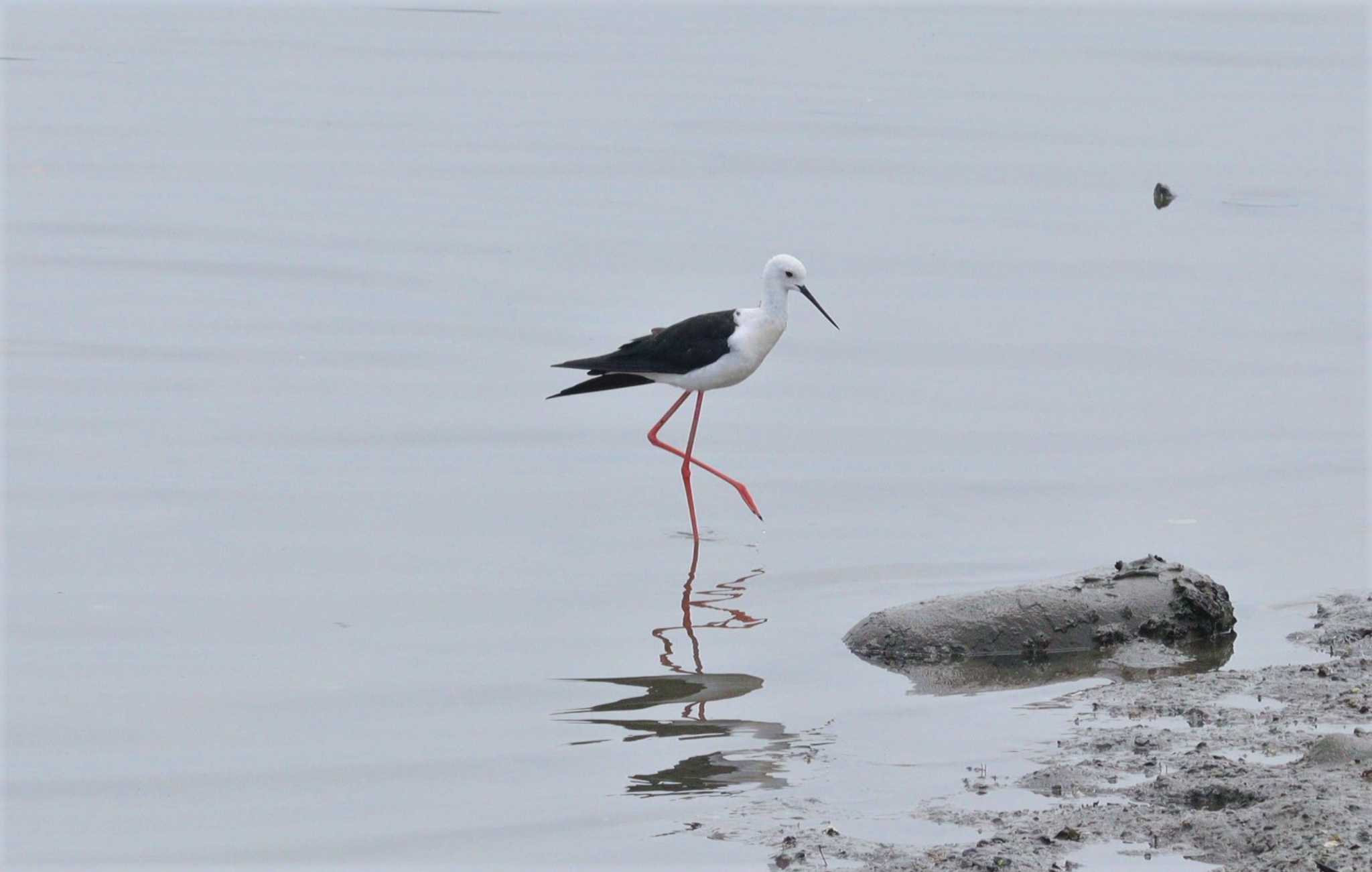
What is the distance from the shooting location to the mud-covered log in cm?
724

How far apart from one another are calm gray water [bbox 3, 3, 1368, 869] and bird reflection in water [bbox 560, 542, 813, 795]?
0.02m

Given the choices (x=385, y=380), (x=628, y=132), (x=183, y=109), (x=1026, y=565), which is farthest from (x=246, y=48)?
(x=1026, y=565)

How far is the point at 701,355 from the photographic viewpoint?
30.2 feet

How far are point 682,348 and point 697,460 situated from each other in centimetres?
60

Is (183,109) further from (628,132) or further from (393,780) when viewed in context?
(393,780)

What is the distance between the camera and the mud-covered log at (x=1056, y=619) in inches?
285

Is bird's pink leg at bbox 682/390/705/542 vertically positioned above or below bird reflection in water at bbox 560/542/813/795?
above

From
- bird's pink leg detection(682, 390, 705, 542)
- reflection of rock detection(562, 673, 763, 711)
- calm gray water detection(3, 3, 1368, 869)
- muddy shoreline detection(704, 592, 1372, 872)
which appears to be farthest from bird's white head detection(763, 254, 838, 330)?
muddy shoreline detection(704, 592, 1372, 872)

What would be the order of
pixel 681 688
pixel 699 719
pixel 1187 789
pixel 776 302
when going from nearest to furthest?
1. pixel 1187 789
2. pixel 699 719
3. pixel 681 688
4. pixel 776 302

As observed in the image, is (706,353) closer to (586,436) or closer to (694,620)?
(586,436)

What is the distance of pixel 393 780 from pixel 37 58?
1768 cm

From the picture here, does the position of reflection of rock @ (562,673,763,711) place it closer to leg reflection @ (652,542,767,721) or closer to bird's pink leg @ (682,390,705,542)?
leg reflection @ (652,542,767,721)

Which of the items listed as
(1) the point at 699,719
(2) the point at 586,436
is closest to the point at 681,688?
(1) the point at 699,719

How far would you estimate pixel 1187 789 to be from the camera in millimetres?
5633
